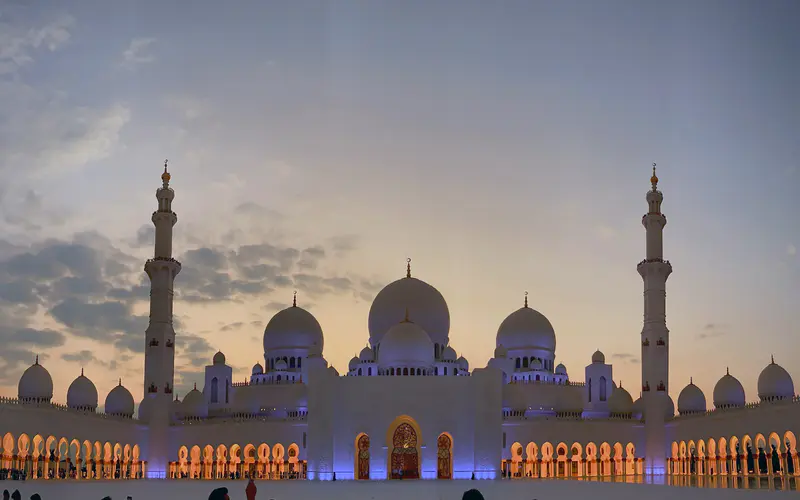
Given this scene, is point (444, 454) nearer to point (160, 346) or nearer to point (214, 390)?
point (214, 390)

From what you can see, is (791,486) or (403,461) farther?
(403,461)

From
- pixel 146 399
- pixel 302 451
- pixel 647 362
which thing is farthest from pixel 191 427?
pixel 647 362

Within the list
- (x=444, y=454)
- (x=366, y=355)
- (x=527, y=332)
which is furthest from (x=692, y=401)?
(x=366, y=355)

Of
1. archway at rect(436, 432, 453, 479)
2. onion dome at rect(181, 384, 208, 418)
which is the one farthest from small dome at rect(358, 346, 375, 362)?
onion dome at rect(181, 384, 208, 418)

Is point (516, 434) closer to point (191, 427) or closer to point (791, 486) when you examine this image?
point (191, 427)

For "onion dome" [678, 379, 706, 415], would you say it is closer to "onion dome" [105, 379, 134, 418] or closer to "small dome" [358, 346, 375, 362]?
"small dome" [358, 346, 375, 362]
